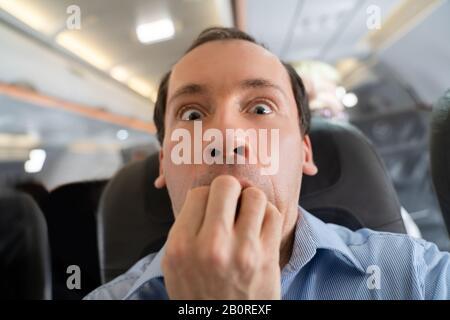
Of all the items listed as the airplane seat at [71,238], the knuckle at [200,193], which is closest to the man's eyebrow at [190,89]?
the knuckle at [200,193]

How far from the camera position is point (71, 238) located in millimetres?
699

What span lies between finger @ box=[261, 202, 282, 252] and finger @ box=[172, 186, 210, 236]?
0.26ft

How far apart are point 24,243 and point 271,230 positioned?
595 millimetres

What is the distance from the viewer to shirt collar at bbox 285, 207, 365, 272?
585 millimetres

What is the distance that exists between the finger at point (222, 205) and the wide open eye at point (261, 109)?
224 millimetres

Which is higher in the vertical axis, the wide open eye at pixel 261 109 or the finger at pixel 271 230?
the wide open eye at pixel 261 109

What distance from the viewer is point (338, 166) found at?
31.7 inches

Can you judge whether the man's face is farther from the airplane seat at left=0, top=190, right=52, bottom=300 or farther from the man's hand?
the airplane seat at left=0, top=190, right=52, bottom=300

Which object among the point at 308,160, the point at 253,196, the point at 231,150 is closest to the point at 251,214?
the point at 253,196

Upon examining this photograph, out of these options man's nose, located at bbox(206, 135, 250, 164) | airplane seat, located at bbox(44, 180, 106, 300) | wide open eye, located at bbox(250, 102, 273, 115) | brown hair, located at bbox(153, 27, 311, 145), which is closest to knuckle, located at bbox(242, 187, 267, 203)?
man's nose, located at bbox(206, 135, 250, 164)

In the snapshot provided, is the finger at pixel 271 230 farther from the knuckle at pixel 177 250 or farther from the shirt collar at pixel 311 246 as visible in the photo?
the shirt collar at pixel 311 246

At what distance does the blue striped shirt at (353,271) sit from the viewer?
21.9 inches
